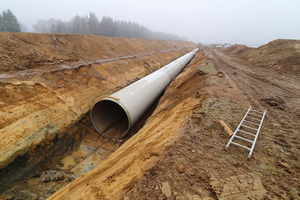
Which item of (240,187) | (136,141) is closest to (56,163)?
(136,141)

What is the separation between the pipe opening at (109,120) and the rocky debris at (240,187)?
5.22 meters

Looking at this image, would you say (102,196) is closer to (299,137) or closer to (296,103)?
(299,137)

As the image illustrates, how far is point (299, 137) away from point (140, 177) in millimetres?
4093

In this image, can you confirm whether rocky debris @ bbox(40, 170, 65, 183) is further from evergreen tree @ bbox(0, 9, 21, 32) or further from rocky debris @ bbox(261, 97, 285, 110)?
evergreen tree @ bbox(0, 9, 21, 32)

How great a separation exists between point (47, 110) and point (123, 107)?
3.71m

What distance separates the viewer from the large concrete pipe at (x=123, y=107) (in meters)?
6.62

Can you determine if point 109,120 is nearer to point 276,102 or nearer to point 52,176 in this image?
point 52,176

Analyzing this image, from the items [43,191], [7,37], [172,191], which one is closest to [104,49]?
[7,37]

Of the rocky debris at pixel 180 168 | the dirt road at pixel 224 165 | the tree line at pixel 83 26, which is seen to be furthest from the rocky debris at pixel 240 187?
the tree line at pixel 83 26

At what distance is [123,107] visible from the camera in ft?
20.7

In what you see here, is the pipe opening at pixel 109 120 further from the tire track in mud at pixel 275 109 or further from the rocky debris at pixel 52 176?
the tire track in mud at pixel 275 109

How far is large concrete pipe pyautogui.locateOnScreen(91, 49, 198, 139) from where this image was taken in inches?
261

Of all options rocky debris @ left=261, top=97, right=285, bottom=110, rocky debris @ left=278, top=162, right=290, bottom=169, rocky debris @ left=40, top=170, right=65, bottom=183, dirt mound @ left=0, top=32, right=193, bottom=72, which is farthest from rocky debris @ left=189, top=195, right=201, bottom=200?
dirt mound @ left=0, top=32, right=193, bottom=72

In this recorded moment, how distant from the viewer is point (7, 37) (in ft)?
27.6
